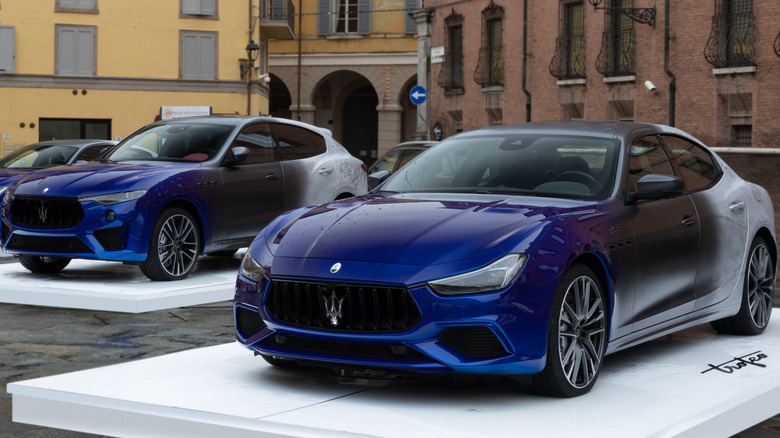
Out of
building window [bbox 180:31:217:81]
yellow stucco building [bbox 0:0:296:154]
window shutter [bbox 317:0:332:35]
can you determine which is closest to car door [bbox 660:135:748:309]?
yellow stucco building [bbox 0:0:296:154]

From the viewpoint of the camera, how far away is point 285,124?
1266 centimetres

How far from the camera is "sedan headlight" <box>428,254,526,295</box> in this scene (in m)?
5.39

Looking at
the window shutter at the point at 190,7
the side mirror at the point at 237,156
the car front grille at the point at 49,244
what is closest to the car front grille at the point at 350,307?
the car front grille at the point at 49,244

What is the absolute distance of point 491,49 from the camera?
4112 centimetres

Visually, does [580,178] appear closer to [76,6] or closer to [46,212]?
[46,212]

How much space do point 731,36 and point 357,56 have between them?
30.0 meters

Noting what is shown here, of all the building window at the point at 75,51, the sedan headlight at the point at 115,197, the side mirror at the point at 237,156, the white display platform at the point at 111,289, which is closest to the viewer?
the white display platform at the point at 111,289

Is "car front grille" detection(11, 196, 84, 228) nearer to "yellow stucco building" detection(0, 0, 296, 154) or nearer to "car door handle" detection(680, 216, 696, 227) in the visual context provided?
"car door handle" detection(680, 216, 696, 227)

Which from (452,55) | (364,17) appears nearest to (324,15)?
(364,17)

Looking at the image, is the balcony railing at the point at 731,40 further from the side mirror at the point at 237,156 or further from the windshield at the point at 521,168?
the windshield at the point at 521,168

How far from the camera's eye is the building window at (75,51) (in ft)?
142

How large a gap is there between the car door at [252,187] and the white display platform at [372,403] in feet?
16.1

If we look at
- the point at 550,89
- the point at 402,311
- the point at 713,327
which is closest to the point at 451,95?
the point at 550,89

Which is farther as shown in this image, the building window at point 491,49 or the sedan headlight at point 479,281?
the building window at point 491,49
